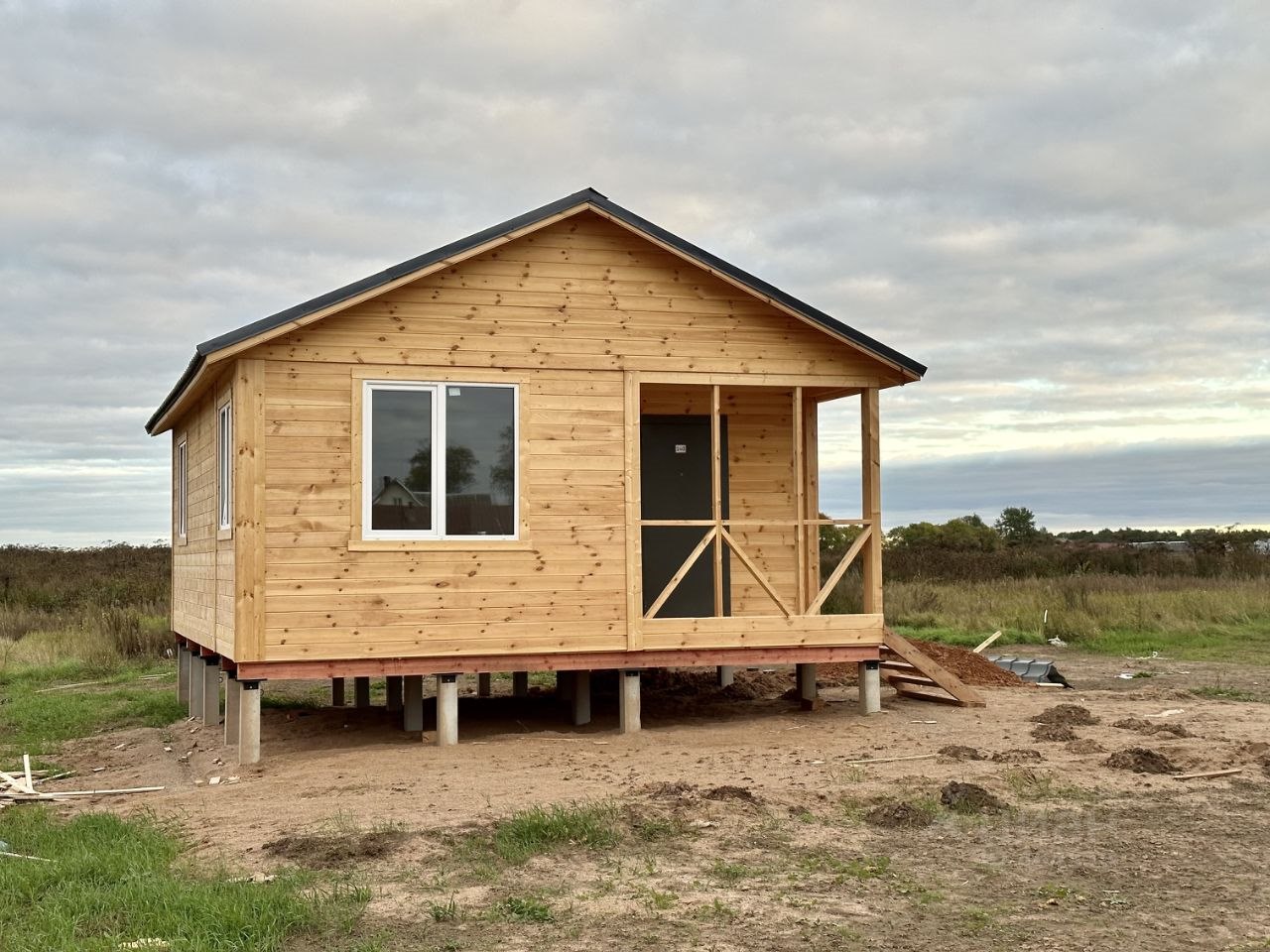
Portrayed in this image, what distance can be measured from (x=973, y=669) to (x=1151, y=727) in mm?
4514

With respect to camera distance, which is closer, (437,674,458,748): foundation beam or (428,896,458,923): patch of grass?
(428,896,458,923): patch of grass

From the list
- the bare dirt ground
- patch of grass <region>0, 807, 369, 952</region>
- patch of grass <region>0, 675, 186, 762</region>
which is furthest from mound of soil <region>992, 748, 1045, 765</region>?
patch of grass <region>0, 675, 186, 762</region>

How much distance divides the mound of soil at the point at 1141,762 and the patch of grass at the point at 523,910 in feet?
18.5

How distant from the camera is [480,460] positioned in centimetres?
1216

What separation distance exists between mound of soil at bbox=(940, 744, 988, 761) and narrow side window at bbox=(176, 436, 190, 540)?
984 centimetres

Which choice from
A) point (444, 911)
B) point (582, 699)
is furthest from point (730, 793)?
point (582, 699)

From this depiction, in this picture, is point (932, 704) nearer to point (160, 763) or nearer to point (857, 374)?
point (857, 374)

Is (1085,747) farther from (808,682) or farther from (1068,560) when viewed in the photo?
(1068,560)

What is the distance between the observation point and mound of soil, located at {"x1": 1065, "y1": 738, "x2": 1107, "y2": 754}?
11055 mm

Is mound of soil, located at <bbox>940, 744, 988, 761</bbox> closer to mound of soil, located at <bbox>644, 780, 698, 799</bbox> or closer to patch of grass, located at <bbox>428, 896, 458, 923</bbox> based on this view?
mound of soil, located at <bbox>644, 780, 698, 799</bbox>

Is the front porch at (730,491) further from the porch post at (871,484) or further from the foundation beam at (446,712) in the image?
the foundation beam at (446,712)

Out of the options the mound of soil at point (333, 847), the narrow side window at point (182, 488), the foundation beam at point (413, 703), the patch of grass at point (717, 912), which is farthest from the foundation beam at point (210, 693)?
the patch of grass at point (717, 912)

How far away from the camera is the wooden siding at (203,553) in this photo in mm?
12594

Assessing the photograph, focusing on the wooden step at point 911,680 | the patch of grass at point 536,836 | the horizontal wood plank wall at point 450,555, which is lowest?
the patch of grass at point 536,836
